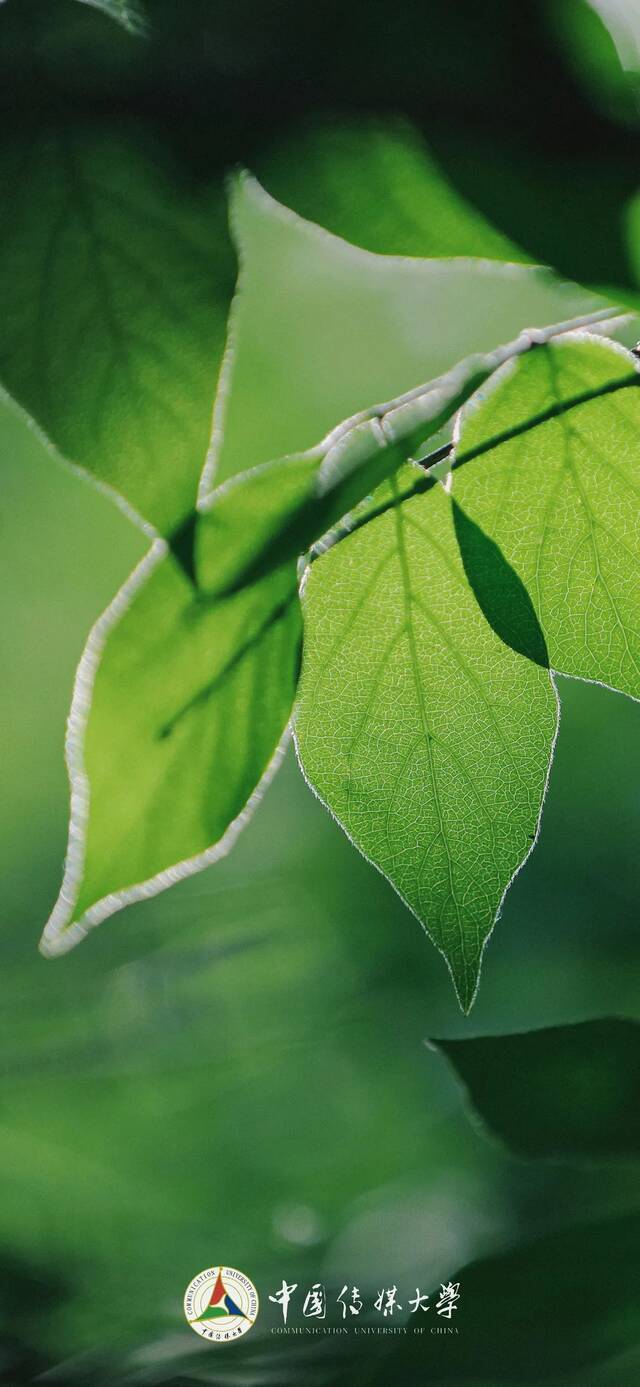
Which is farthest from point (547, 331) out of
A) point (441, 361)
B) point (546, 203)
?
point (441, 361)

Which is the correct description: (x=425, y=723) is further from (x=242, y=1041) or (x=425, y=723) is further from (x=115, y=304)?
(x=242, y=1041)

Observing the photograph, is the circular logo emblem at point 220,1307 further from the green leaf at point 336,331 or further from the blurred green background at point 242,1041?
the green leaf at point 336,331

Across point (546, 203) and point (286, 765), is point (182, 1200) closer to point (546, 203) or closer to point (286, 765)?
point (286, 765)

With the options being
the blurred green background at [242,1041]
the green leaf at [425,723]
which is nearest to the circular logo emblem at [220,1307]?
the blurred green background at [242,1041]

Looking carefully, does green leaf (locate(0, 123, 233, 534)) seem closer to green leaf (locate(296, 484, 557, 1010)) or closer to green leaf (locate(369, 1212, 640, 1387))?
green leaf (locate(296, 484, 557, 1010))

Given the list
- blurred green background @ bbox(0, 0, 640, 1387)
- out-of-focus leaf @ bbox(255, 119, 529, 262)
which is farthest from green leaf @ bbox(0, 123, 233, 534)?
blurred green background @ bbox(0, 0, 640, 1387)
